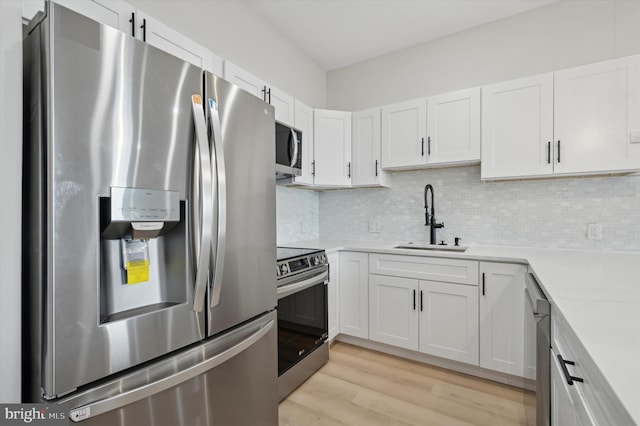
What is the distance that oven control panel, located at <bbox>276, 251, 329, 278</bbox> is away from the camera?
1870 mm

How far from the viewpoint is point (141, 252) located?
1005 mm

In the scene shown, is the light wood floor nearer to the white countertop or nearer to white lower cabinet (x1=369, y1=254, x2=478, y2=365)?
white lower cabinet (x1=369, y1=254, x2=478, y2=365)

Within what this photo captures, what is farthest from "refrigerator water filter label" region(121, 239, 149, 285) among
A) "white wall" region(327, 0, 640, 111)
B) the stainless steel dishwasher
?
"white wall" region(327, 0, 640, 111)

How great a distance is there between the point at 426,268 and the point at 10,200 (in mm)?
2339

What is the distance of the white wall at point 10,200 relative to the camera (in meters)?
0.78

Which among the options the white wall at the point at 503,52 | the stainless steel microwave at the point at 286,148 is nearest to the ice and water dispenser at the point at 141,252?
the stainless steel microwave at the point at 286,148

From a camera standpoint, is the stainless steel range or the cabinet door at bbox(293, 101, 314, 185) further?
the cabinet door at bbox(293, 101, 314, 185)

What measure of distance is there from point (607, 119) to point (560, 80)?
1.33 ft

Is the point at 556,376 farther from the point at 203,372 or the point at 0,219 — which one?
the point at 0,219

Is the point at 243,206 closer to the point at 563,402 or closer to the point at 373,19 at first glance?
the point at 563,402

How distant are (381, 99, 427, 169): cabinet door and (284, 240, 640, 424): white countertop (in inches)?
42.6

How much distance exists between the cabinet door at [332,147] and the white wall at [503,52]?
537 mm

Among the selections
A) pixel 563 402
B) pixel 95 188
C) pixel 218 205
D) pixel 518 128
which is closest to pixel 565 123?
pixel 518 128

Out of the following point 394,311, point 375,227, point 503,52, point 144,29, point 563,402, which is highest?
point 503,52
